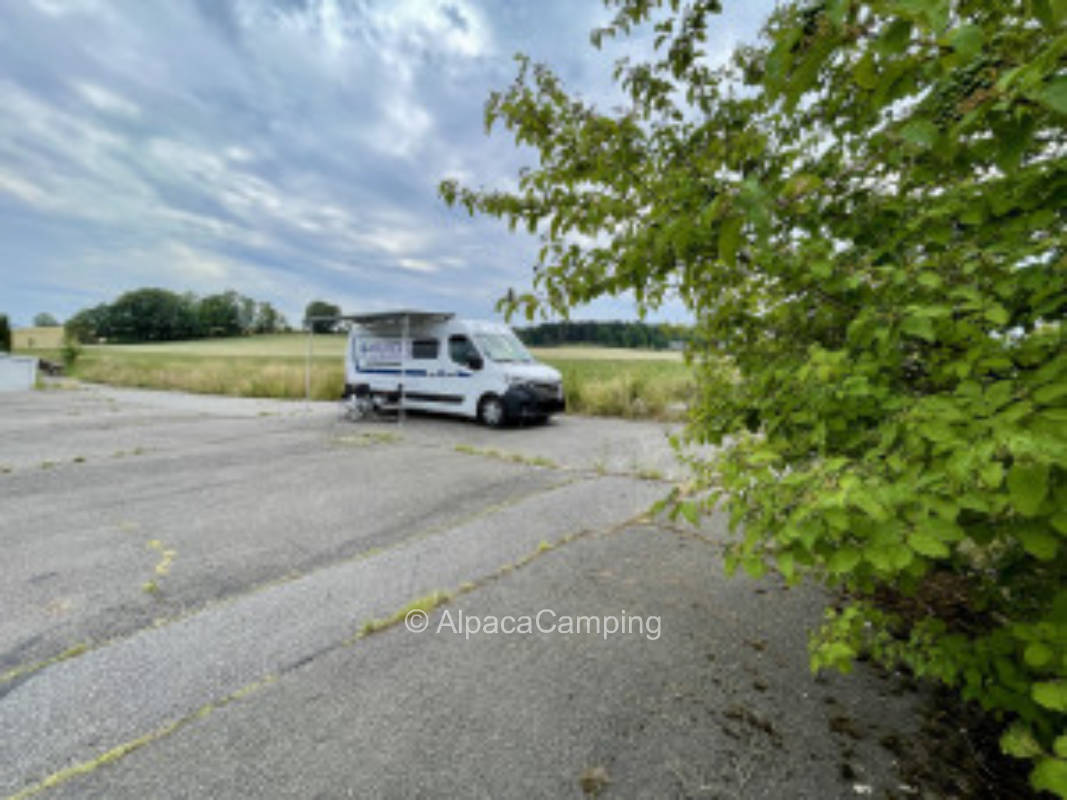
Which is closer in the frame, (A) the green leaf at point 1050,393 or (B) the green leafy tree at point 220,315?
(A) the green leaf at point 1050,393

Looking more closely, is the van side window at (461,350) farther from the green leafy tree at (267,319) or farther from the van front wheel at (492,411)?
the green leafy tree at (267,319)

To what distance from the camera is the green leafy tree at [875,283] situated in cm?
94

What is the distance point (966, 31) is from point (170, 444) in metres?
9.23

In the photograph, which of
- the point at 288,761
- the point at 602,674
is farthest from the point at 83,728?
the point at 602,674

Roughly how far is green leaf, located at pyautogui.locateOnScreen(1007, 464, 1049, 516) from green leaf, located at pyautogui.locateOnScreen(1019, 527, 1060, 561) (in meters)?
0.16

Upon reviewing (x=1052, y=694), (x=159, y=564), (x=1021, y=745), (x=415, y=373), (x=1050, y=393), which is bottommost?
(x=159, y=564)

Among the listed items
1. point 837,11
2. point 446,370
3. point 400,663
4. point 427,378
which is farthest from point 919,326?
point 427,378

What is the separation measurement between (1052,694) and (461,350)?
9322mm

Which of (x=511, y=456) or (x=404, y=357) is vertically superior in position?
(x=404, y=357)

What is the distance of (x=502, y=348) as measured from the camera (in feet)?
33.0

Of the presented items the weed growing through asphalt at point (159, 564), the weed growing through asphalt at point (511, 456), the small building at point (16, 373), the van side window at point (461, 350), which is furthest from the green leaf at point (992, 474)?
the small building at point (16, 373)

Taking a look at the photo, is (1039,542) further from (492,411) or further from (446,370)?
(446,370)

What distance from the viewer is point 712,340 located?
216 centimetres

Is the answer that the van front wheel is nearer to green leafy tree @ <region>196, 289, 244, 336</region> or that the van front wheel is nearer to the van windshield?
the van windshield
